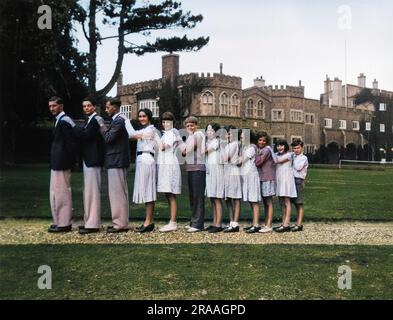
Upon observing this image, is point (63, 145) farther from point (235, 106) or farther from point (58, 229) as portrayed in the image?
point (235, 106)

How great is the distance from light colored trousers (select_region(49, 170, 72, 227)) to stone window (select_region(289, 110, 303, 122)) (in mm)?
43034

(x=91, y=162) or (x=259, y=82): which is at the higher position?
(x=259, y=82)

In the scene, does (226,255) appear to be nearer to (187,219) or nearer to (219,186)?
(219,186)

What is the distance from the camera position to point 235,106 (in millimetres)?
43250

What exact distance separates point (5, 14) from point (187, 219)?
12.1m

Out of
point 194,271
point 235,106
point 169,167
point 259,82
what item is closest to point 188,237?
point 169,167

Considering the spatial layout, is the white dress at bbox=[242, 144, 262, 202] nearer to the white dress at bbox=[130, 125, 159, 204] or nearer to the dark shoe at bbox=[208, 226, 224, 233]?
the dark shoe at bbox=[208, 226, 224, 233]

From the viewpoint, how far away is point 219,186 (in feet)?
27.0

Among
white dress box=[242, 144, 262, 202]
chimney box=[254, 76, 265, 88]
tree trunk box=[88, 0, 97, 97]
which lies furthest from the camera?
chimney box=[254, 76, 265, 88]

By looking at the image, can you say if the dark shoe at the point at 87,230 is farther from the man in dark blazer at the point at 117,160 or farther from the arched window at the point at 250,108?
the arched window at the point at 250,108

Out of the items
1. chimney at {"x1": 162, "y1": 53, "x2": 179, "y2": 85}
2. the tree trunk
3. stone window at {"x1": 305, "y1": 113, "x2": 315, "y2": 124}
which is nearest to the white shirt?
the tree trunk

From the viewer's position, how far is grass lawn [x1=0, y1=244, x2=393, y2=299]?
478 cm

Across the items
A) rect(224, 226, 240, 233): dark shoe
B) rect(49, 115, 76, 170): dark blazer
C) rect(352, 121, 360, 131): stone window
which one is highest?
rect(352, 121, 360, 131): stone window

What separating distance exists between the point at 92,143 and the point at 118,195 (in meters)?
0.95
